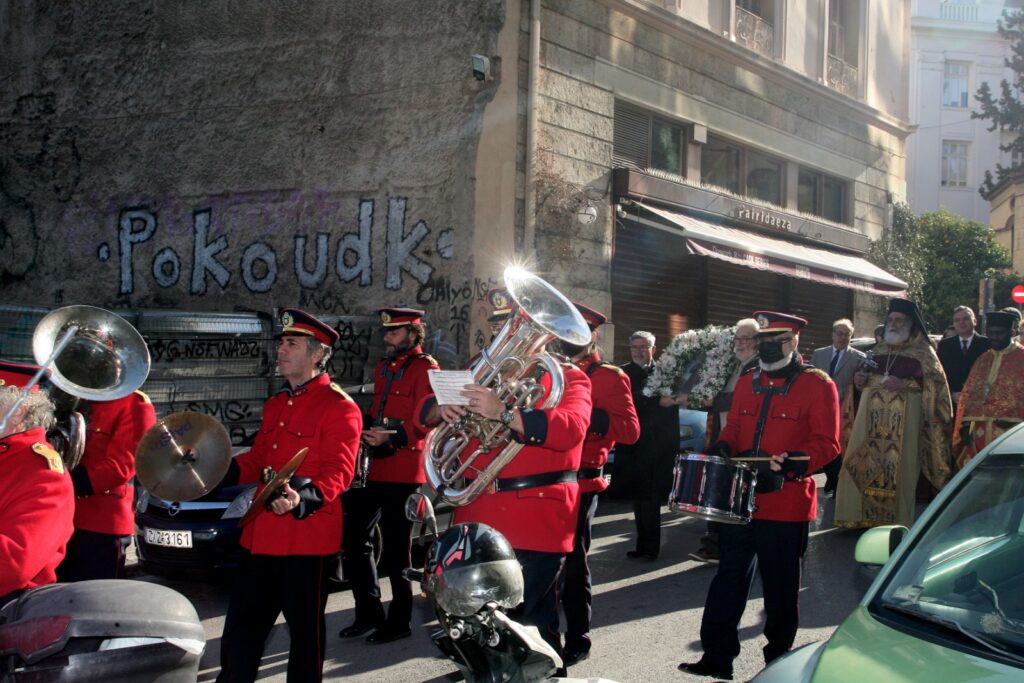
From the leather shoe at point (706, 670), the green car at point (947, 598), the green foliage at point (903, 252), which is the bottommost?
the leather shoe at point (706, 670)

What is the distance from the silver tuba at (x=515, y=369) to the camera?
14.0ft

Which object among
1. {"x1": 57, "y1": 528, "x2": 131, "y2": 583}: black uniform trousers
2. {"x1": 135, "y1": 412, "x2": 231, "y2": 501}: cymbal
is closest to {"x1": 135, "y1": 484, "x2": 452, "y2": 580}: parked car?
{"x1": 57, "y1": 528, "x2": 131, "y2": 583}: black uniform trousers

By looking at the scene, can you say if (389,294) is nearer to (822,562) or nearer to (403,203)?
(403,203)

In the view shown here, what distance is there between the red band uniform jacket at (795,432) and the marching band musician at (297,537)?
82.0 inches

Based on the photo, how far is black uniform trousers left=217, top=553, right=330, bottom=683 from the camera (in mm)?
4430

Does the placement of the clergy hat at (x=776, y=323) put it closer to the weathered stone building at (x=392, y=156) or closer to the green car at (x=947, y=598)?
the green car at (x=947, y=598)

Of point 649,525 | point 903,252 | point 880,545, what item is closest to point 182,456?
point 880,545

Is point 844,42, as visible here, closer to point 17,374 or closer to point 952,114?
point 17,374

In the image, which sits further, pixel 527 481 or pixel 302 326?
pixel 302 326

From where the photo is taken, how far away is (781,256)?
16641 mm

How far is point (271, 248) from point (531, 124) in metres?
3.85

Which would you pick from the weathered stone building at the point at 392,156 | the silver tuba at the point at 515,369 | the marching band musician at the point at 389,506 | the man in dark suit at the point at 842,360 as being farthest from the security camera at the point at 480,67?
the silver tuba at the point at 515,369

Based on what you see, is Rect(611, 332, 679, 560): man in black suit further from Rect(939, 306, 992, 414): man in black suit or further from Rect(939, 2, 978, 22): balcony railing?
Rect(939, 2, 978, 22): balcony railing

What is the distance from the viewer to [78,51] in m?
15.7
